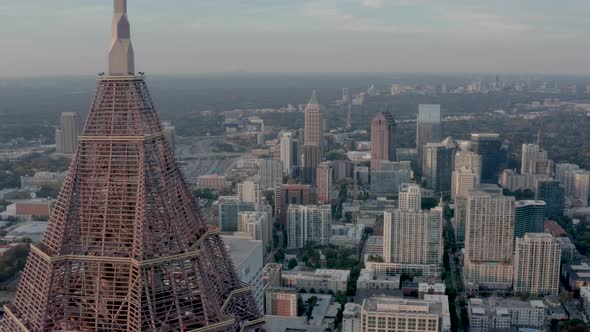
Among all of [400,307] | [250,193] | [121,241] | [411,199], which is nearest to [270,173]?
[250,193]

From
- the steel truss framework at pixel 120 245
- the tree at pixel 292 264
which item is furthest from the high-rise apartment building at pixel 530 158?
the steel truss framework at pixel 120 245

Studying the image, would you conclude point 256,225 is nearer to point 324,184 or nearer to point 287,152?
point 324,184

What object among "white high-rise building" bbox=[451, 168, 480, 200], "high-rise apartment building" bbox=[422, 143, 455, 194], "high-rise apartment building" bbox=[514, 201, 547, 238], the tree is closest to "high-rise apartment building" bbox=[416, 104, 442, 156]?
"high-rise apartment building" bbox=[422, 143, 455, 194]

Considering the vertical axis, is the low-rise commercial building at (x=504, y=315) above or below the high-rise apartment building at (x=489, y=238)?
below

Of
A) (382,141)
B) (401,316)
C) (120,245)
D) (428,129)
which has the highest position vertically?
(120,245)

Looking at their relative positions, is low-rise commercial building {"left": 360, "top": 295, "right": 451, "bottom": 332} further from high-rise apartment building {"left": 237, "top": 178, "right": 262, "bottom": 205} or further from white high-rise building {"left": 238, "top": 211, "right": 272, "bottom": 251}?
high-rise apartment building {"left": 237, "top": 178, "right": 262, "bottom": 205}

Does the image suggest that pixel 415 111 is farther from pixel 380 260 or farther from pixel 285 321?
pixel 285 321

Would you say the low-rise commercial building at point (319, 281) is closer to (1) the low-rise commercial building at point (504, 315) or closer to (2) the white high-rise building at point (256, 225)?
(2) the white high-rise building at point (256, 225)

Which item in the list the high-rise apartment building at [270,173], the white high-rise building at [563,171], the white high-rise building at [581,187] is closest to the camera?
the white high-rise building at [581,187]
